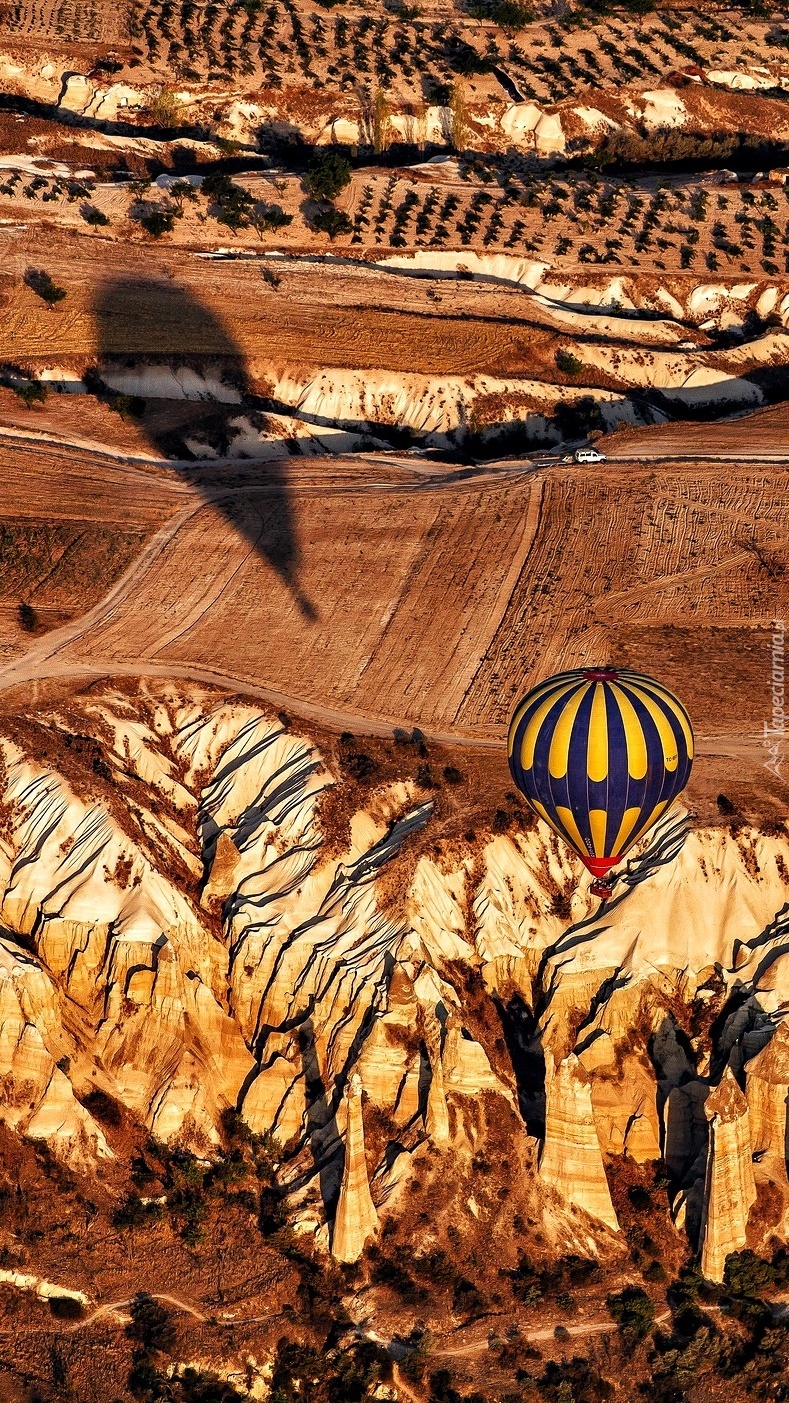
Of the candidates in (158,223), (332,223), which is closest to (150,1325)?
(158,223)

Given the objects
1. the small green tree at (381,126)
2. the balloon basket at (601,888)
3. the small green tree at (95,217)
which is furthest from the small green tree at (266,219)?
the balloon basket at (601,888)

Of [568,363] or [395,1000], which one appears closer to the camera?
[395,1000]

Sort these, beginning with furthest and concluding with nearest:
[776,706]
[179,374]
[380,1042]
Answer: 1. [179,374]
2. [776,706]
3. [380,1042]

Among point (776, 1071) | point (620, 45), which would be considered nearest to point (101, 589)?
point (776, 1071)

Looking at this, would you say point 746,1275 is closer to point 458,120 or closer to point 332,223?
point 332,223

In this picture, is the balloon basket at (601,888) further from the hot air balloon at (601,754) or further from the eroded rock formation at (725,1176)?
the eroded rock formation at (725,1176)

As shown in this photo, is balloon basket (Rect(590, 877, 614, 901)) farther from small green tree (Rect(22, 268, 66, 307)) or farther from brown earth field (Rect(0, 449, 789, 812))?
small green tree (Rect(22, 268, 66, 307))
